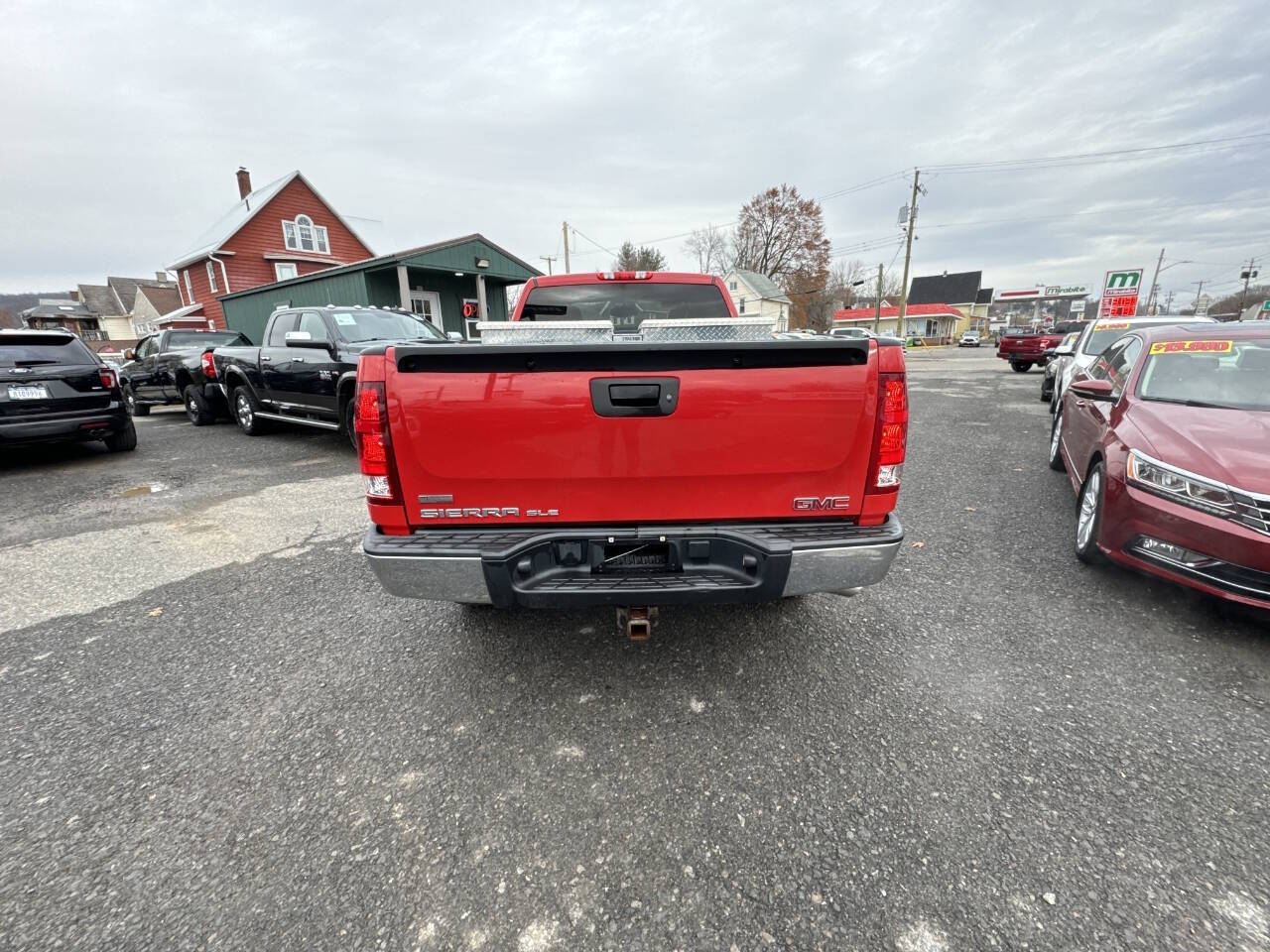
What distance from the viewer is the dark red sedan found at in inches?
107

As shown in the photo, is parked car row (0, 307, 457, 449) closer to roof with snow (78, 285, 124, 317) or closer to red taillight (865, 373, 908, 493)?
red taillight (865, 373, 908, 493)

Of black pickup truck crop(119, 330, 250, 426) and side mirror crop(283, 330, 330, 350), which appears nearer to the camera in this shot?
side mirror crop(283, 330, 330, 350)

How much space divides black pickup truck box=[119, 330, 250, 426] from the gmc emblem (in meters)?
10.6

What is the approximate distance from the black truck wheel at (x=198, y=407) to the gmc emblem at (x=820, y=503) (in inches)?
455

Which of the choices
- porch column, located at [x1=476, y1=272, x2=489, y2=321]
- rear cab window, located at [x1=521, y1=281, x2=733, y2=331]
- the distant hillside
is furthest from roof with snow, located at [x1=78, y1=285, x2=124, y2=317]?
rear cab window, located at [x1=521, y1=281, x2=733, y2=331]

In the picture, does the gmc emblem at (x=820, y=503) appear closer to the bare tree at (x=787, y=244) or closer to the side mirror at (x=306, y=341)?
the side mirror at (x=306, y=341)

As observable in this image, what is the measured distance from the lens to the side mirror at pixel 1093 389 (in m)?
4.00

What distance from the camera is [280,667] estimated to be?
2.81 m

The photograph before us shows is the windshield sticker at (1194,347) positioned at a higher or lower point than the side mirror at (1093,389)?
higher

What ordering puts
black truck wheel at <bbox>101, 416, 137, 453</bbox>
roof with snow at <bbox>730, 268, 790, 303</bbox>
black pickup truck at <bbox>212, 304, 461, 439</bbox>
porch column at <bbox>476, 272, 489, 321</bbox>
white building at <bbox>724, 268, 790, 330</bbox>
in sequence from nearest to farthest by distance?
black pickup truck at <bbox>212, 304, 461, 439</bbox>, black truck wheel at <bbox>101, 416, 137, 453</bbox>, porch column at <bbox>476, 272, 489, 321</bbox>, roof with snow at <bbox>730, 268, 790, 303</bbox>, white building at <bbox>724, 268, 790, 330</bbox>

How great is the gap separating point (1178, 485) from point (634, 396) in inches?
118

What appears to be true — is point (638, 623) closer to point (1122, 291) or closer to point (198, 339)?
point (198, 339)

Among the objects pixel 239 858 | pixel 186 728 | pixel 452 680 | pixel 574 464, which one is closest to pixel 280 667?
pixel 186 728

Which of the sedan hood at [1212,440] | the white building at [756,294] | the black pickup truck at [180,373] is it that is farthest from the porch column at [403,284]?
the white building at [756,294]
